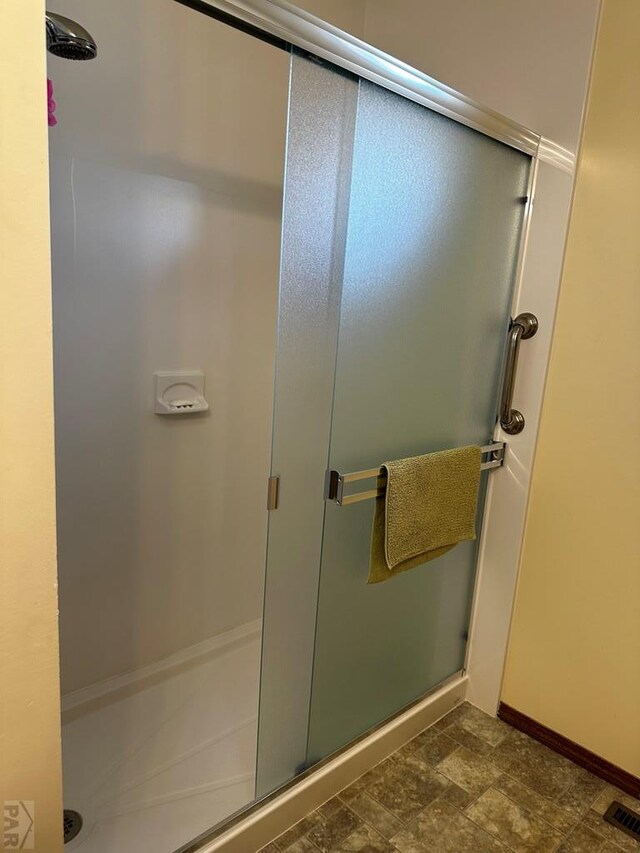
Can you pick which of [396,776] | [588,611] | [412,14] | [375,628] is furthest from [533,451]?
[412,14]

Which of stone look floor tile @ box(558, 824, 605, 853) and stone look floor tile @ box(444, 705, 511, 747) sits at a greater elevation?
stone look floor tile @ box(444, 705, 511, 747)

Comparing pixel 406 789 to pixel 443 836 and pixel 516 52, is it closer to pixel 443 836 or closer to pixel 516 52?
pixel 443 836

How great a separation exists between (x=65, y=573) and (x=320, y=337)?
1.10 meters

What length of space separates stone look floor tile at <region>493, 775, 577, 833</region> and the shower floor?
2.45 ft

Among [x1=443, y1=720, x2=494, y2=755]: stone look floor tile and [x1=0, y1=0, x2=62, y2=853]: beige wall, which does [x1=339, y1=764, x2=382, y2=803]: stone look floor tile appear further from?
[x1=0, y1=0, x2=62, y2=853]: beige wall

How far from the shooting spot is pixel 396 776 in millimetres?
1758

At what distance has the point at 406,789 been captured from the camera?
1.71 metres

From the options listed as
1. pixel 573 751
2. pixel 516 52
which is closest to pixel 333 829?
pixel 573 751

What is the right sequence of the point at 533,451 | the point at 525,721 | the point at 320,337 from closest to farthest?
the point at 320,337 → the point at 533,451 → the point at 525,721

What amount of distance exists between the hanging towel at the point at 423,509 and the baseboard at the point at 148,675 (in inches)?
39.0

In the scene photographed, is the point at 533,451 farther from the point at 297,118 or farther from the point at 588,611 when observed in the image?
the point at 297,118

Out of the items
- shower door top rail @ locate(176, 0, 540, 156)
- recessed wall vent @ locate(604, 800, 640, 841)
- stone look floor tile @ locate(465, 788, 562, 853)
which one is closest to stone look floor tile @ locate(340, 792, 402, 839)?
stone look floor tile @ locate(465, 788, 562, 853)

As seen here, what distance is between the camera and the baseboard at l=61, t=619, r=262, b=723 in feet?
6.16

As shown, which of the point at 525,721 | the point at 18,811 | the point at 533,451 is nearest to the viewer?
the point at 18,811
